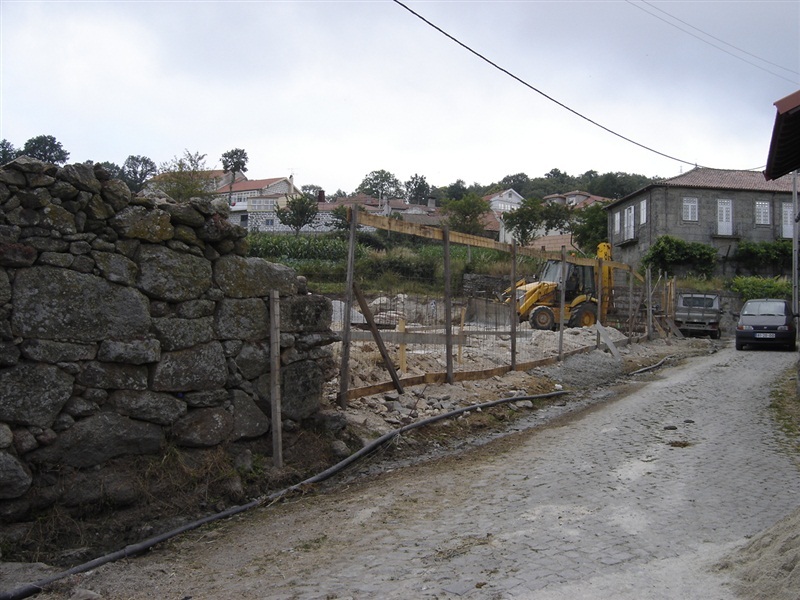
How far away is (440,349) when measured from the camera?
1243 cm

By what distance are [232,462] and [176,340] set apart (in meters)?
1.20

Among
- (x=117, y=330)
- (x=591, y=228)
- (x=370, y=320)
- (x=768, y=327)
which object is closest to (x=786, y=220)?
(x=591, y=228)

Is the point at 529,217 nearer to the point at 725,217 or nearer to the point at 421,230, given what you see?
the point at 725,217

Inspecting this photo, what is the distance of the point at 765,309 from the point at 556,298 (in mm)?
5823

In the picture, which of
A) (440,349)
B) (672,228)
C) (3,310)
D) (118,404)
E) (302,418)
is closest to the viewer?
(3,310)

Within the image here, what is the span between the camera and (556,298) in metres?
22.3

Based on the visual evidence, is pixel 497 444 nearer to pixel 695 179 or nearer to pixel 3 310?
pixel 3 310

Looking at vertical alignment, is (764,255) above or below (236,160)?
below

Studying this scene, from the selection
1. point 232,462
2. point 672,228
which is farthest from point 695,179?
point 232,462

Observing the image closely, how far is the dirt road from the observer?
425cm

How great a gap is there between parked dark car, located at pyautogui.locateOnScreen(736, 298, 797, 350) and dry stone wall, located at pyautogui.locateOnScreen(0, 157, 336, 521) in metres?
16.9

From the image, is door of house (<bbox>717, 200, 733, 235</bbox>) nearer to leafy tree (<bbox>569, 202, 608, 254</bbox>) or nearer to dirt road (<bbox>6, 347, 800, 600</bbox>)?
leafy tree (<bbox>569, 202, 608, 254</bbox>)

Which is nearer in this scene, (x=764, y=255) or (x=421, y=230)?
(x=421, y=230)

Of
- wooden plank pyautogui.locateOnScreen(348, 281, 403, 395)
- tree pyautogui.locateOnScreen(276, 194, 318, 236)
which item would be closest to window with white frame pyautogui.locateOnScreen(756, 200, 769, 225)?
tree pyautogui.locateOnScreen(276, 194, 318, 236)
